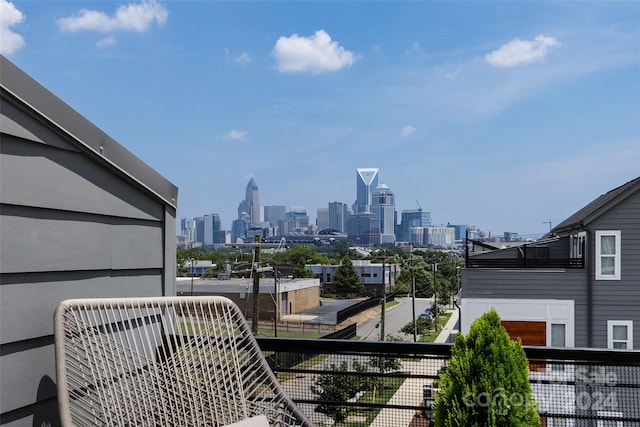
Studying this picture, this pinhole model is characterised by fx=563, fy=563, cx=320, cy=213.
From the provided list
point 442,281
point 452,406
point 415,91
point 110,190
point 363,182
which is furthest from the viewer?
point 363,182

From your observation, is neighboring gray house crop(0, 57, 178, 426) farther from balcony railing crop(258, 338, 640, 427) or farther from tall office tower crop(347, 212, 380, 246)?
tall office tower crop(347, 212, 380, 246)

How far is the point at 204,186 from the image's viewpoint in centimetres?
6881

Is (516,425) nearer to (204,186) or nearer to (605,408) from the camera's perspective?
(605,408)

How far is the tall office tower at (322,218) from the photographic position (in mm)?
64375

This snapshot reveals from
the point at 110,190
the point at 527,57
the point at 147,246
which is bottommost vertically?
the point at 147,246

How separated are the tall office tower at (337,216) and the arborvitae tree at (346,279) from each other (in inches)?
1286

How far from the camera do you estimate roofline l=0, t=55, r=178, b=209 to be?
139 cm

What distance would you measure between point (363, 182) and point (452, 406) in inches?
2852

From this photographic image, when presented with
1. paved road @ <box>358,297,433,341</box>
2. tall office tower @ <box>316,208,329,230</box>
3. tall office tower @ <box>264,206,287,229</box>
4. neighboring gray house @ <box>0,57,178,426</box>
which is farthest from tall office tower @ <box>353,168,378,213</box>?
neighboring gray house @ <box>0,57,178,426</box>

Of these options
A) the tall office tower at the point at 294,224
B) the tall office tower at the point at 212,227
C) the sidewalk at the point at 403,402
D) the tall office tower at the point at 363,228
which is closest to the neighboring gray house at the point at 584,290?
the sidewalk at the point at 403,402

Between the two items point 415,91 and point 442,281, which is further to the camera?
point 415,91

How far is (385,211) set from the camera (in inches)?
2579

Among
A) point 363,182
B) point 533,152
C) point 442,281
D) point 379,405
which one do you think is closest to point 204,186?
point 363,182

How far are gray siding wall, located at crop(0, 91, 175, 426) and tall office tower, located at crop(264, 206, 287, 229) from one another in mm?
58321
